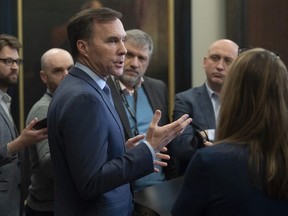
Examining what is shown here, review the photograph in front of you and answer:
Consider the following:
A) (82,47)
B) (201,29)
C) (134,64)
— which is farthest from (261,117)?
(201,29)

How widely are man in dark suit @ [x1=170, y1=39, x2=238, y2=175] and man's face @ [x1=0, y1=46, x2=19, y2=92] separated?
0.97 m

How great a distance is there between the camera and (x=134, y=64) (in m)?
2.90

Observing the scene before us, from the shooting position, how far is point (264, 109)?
132cm

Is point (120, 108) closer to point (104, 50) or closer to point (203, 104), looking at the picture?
point (203, 104)

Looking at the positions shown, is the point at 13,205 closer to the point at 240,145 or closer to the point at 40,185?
the point at 40,185

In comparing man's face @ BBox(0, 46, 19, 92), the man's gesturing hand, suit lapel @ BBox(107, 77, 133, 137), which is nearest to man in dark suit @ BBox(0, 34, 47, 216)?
man's face @ BBox(0, 46, 19, 92)

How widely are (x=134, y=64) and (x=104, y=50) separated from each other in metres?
1.07

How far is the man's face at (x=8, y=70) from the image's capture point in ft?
9.55

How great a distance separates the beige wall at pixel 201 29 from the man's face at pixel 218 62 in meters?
0.99

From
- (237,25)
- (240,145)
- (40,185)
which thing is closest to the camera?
(240,145)

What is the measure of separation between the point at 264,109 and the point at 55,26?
268cm

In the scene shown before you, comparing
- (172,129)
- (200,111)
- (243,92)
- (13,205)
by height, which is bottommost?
(13,205)

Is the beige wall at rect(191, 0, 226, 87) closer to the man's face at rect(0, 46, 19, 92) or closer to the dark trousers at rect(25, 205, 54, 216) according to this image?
the man's face at rect(0, 46, 19, 92)

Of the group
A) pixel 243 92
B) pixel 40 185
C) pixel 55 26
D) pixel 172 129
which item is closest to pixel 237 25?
pixel 55 26
